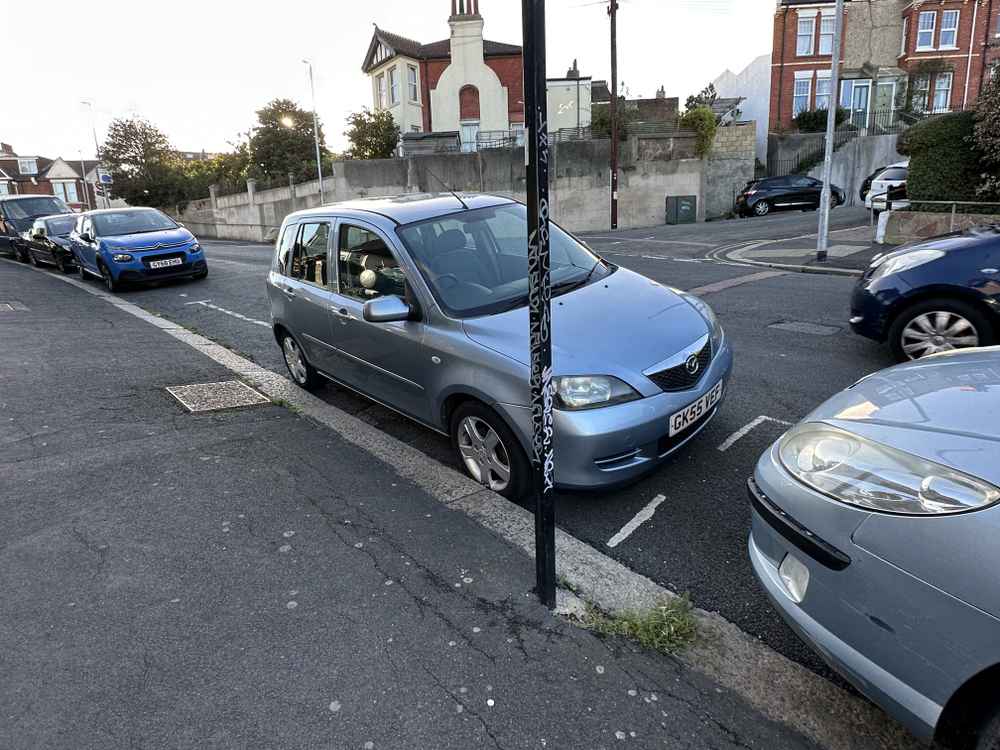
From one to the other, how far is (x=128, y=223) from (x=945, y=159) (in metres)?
16.8

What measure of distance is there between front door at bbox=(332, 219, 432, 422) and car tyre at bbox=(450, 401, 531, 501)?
1.12 feet

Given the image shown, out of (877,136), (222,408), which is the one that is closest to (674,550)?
(222,408)

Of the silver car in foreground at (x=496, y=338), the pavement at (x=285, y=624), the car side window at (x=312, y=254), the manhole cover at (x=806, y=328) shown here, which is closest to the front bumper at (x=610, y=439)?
the silver car in foreground at (x=496, y=338)

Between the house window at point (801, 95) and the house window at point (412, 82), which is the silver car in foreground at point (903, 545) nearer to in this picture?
the house window at point (801, 95)

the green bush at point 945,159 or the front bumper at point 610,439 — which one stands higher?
the green bush at point 945,159

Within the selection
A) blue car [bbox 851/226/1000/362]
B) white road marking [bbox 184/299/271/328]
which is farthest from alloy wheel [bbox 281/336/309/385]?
blue car [bbox 851/226/1000/362]

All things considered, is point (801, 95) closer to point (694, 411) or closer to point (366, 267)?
point (366, 267)

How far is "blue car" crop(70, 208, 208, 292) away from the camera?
42.6 feet

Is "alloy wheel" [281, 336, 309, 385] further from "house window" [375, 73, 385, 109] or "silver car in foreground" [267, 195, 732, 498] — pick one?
"house window" [375, 73, 385, 109]

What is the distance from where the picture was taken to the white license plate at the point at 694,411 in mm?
3604

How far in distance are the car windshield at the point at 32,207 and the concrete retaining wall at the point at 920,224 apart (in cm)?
2321

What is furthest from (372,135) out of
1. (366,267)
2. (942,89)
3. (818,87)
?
(366,267)

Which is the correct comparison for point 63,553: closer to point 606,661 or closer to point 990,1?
point 606,661

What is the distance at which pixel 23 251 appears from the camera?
20.4 metres
